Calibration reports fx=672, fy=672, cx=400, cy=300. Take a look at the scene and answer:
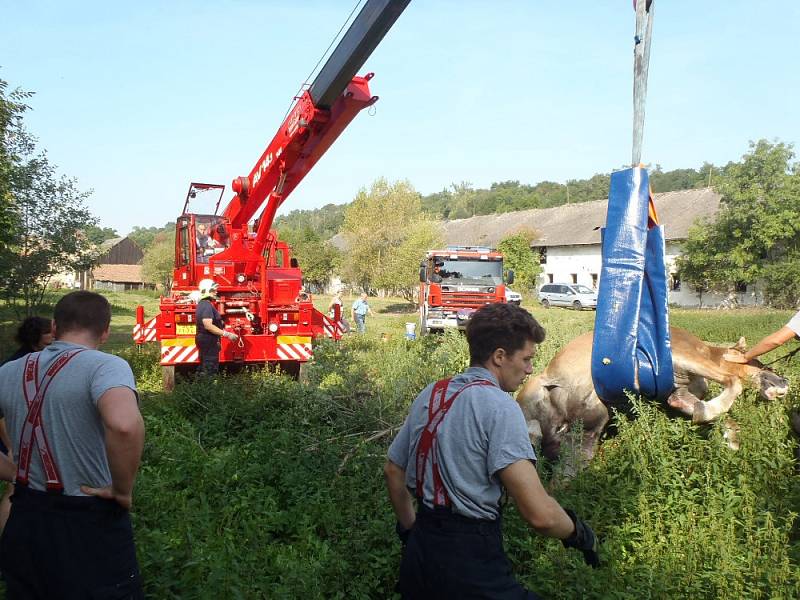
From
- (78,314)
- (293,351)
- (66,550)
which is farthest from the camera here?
(293,351)

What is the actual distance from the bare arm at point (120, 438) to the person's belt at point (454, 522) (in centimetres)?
123

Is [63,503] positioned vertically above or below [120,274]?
below

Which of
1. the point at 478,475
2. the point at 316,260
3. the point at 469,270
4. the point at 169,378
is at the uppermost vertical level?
the point at 316,260

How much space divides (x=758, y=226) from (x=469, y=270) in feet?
67.4

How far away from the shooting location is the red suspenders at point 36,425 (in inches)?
112

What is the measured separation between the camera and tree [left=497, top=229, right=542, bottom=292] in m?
49.4

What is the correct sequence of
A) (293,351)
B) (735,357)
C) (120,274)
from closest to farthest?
1. (735,357)
2. (293,351)
3. (120,274)

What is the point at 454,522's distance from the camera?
8.21 ft

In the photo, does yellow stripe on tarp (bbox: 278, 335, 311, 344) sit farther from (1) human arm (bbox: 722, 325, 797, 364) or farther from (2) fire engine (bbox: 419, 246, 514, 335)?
(2) fire engine (bbox: 419, 246, 514, 335)

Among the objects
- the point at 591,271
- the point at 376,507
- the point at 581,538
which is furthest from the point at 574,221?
the point at 581,538

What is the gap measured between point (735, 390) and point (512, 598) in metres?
3.92

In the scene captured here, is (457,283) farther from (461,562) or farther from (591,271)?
(591,271)

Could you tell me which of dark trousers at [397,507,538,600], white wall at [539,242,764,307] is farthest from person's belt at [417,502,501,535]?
white wall at [539,242,764,307]

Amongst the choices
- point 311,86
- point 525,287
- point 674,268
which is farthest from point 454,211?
point 311,86
